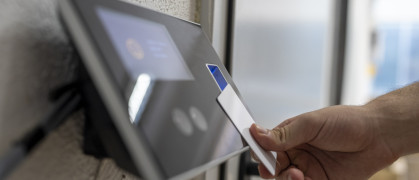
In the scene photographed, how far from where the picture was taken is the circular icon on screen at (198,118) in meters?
0.32

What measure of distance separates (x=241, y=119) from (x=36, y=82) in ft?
0.78

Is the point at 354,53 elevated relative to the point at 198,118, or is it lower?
lower

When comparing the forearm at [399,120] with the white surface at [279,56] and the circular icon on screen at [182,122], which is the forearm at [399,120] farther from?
the circular icon on screen at [182,122]

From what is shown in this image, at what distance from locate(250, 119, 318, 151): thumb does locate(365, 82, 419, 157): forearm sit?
0.17 metres

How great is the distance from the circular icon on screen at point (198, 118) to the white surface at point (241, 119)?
0.06m

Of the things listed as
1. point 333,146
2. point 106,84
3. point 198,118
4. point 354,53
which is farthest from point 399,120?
point 354,53

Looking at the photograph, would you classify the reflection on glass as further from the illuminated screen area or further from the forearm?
the forearm

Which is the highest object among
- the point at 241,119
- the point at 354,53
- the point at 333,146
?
the point at 241,119

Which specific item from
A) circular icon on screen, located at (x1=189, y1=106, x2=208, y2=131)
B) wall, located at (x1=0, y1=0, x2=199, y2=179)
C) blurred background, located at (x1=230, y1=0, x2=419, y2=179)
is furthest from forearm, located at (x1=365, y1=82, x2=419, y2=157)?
wall, located at (x1=0, y1=0, x2=199, y2=179)

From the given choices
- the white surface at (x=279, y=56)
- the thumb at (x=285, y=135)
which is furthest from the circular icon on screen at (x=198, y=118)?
the white surface at (x=279, y=56)

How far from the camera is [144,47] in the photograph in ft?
0.99

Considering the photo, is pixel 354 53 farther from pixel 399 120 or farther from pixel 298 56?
pixel 399 120

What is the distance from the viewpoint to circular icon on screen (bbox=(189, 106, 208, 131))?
32 centimetres

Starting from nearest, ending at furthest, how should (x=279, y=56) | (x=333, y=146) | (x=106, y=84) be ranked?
1. (x=106, y=84)
2. (x=333, y=146)
3. (x=279, y=56)
